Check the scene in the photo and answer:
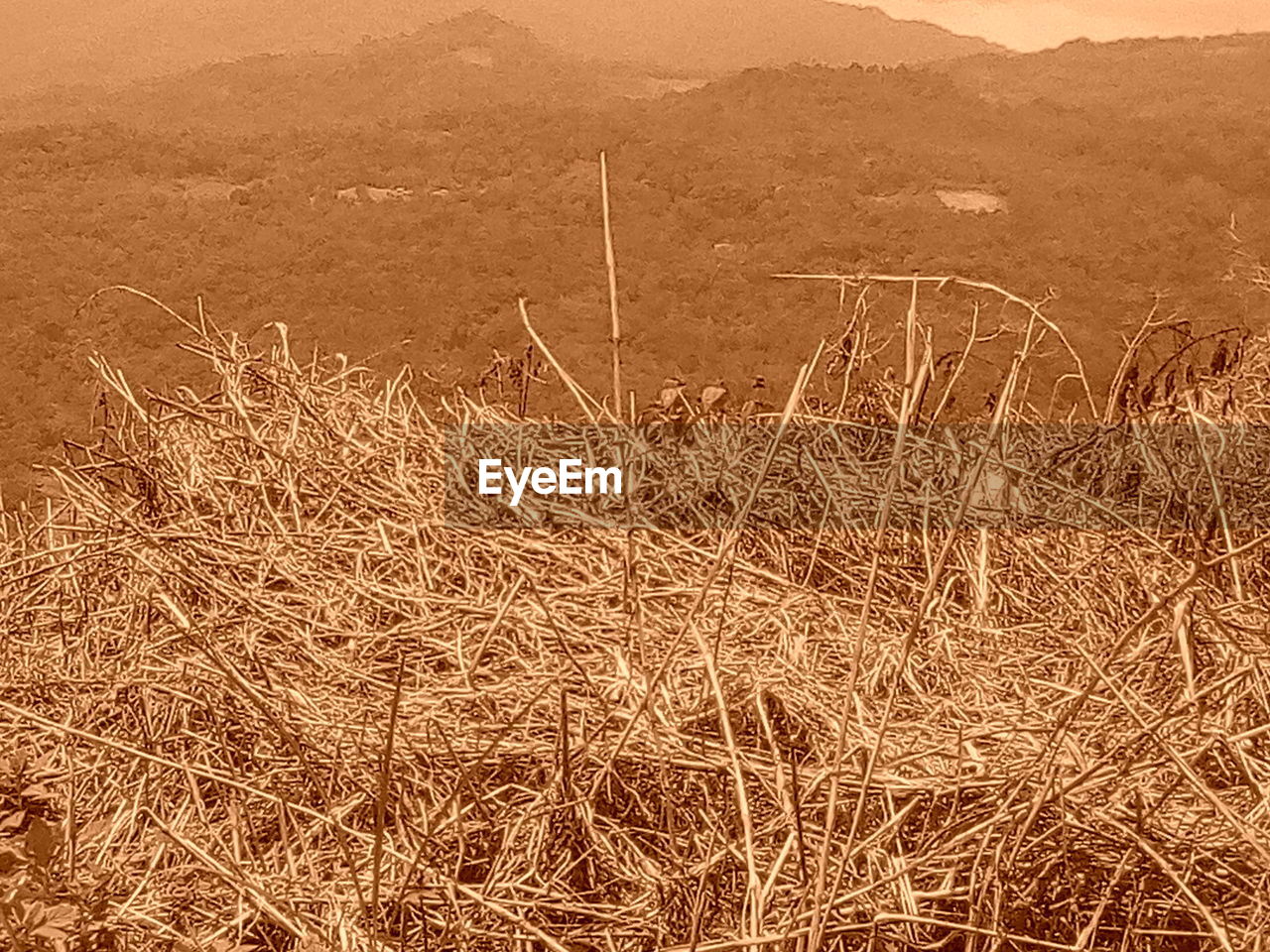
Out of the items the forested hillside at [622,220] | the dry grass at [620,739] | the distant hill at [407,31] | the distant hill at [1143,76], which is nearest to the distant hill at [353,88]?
the forested hillside at [622,220]

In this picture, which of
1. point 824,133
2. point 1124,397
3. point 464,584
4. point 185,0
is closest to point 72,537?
point 464,584

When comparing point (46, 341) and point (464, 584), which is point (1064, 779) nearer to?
point (464, 584)

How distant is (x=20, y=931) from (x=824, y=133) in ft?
149

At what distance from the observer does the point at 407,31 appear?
78.8 meters

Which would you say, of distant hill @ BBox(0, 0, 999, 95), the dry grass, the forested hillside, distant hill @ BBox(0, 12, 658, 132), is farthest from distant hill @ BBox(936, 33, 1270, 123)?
the dry grass

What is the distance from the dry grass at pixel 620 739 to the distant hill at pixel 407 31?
79841 mm

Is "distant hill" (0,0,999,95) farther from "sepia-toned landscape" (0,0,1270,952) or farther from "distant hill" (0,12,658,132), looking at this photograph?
"sepia-toned landscape" (0,0,1270,952)

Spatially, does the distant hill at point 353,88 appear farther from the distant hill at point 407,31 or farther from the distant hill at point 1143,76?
the distant hill at point 1143,76

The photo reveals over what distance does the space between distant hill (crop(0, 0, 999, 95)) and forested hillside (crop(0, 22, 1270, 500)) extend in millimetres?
33613

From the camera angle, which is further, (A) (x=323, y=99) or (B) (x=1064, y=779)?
(A) (x=323, y=99)

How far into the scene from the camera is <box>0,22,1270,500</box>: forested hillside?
2420 cm

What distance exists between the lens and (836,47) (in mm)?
84000

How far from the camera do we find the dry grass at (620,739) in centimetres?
122

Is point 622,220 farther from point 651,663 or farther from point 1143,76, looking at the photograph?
point 651,663
